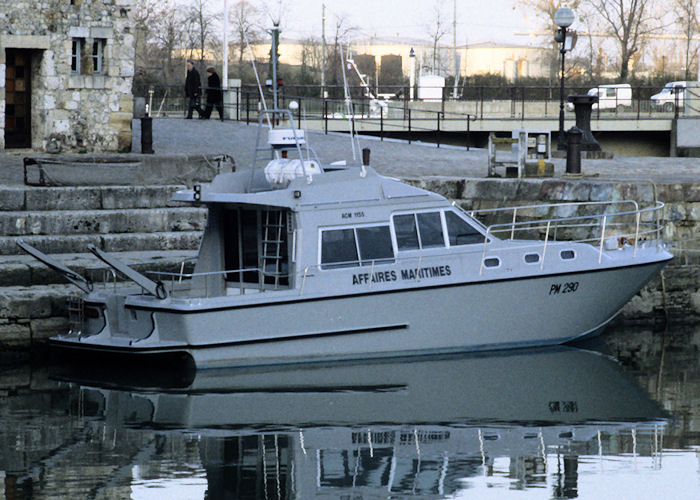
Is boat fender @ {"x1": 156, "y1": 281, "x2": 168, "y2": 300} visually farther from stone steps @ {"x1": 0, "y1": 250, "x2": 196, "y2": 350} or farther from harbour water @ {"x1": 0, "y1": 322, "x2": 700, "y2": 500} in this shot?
stone steps @ {"x1": 0, "y1": 250, "x2": 196, "y2": 350}

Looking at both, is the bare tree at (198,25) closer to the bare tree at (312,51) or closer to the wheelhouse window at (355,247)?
the bare tree at (312,51)

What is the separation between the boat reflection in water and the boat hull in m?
0.20

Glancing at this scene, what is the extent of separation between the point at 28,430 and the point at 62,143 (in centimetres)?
1252

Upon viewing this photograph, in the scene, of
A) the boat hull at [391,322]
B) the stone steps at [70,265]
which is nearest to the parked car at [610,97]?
the boat hull at [391,322]

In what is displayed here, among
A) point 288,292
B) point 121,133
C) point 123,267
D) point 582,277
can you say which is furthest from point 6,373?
point 121,133

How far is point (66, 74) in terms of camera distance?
920 inches

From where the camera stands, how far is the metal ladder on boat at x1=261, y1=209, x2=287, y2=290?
14.3 m

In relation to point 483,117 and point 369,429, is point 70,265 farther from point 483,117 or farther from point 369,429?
point 483,117

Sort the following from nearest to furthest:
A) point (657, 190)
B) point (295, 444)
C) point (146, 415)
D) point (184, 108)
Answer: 1. point (295, 444)
2. point (146, 415)
3. point (657, 190)
4. point (184, 108)

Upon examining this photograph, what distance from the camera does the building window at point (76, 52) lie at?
925 inches

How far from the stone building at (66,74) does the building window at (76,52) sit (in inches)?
0.7

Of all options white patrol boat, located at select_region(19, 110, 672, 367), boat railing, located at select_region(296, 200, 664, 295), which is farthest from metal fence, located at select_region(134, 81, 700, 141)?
white patrol boat, located at select_region(19, 110, 672, 367)

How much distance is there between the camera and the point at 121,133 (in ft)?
79.3

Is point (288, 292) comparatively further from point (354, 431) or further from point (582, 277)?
point (582, 277)
